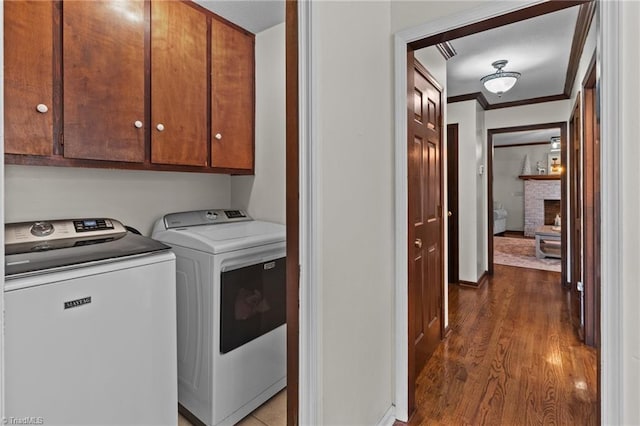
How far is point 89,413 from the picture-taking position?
1.34 meters

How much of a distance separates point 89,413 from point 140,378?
206mm

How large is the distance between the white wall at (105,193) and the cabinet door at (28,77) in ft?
0.98

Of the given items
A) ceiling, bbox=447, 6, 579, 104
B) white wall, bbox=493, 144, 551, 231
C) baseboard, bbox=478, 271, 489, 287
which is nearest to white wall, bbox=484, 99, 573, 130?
ceiling, bbox=447, 6, 579, 104

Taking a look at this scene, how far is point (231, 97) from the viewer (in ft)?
7.73

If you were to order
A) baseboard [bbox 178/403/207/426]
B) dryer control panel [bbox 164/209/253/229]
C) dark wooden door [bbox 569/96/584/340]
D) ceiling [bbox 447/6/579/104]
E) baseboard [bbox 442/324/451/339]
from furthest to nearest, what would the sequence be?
dark wooden door [bbox 569/96/584/340] < baseboard [bbox 442/324/451/339] < ceiling [bbox 447/6/579/104] < dryer control panel [bbox 164/209/253/229] < baseboard [bbox 178/403/207/426]

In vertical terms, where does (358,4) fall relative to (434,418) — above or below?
above

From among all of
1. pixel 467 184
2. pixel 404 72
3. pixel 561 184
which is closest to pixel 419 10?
pixel 404 72

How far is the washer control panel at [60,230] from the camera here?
1.57 m

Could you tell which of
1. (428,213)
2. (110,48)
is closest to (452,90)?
(428,213)

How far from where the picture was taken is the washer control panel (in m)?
1.57

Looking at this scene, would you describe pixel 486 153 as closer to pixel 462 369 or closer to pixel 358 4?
pixel 462 369

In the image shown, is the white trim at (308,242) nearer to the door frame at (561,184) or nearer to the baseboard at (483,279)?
the baseboard at (483,279)
